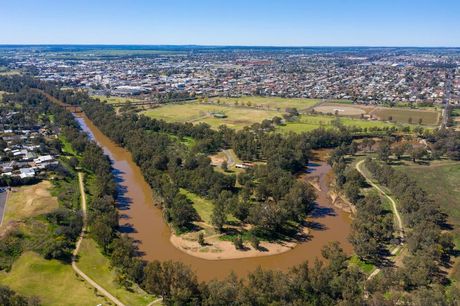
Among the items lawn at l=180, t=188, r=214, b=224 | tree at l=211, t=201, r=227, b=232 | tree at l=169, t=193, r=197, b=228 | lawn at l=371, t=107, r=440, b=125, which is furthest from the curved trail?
lawn at l=371, t=107, r=440, b=125

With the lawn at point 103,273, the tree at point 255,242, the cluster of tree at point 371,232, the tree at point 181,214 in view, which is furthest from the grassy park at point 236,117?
the lawn at point 103,273

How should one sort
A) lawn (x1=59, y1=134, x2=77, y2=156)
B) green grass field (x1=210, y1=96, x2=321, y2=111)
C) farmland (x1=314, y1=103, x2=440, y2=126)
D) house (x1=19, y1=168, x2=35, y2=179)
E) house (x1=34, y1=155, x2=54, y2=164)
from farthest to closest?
green grass field (x1=210, y1=96, x2=321, y2=111) → farmland (x1=314, y1=103, x2=440, y2=126) → lawn (x1=59, y1=134, x2=77, y2=156) → house (x1=34, y1=155, x2=54, y2=164) → house (x1=19, y1=168, x2=35, y2=179)

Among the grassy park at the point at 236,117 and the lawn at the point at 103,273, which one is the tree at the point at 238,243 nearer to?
the lawn at the point at 103,273

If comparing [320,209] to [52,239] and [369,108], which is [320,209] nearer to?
[52,239]

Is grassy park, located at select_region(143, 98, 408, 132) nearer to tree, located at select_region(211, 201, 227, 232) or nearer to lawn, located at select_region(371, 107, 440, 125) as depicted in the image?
lawn, located at select_region(371, 107, 440, 125)

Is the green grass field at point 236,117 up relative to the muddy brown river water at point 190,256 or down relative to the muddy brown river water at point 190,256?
up

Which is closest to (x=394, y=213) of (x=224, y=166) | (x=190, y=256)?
(x=190, y=256)
